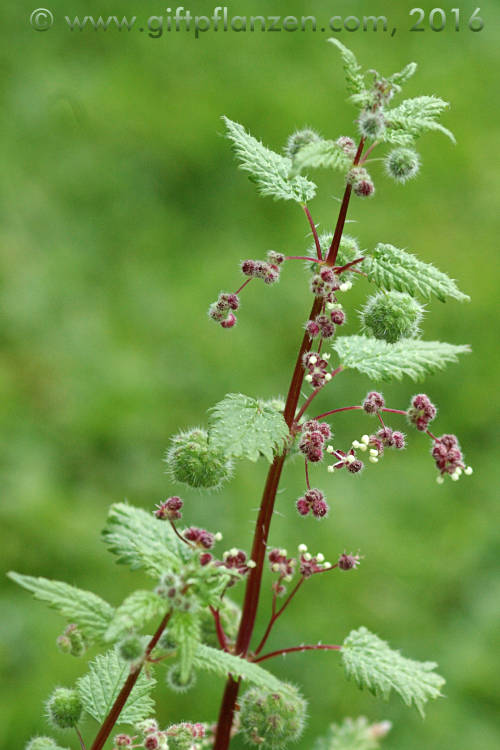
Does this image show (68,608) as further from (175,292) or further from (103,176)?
(103,176)

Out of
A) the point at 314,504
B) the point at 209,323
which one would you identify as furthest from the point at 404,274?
the point at 209,323

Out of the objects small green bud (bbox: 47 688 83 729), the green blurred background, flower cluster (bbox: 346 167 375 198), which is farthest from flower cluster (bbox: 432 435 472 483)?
the green blurred background

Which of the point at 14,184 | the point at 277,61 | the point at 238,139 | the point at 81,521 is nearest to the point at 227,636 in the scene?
the point at 238,139

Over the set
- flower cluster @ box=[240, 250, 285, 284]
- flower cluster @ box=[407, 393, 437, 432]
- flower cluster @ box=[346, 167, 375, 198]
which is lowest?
flower cluster @ box=[407, 393, 437, 432]

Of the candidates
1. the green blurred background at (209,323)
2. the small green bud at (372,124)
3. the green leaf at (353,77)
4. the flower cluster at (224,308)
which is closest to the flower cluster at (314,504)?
the flower cluster at (224,308)

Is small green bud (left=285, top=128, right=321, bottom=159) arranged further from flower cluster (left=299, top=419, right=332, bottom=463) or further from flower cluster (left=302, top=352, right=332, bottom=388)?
flower cluster (left=299, top=419, right=332, bottom=463)

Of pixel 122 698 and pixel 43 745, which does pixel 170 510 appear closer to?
pixel 122 698

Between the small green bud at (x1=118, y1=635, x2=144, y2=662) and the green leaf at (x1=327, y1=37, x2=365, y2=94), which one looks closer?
the small green bud at (x1=118, y1=635, x2=144, y2=662)
